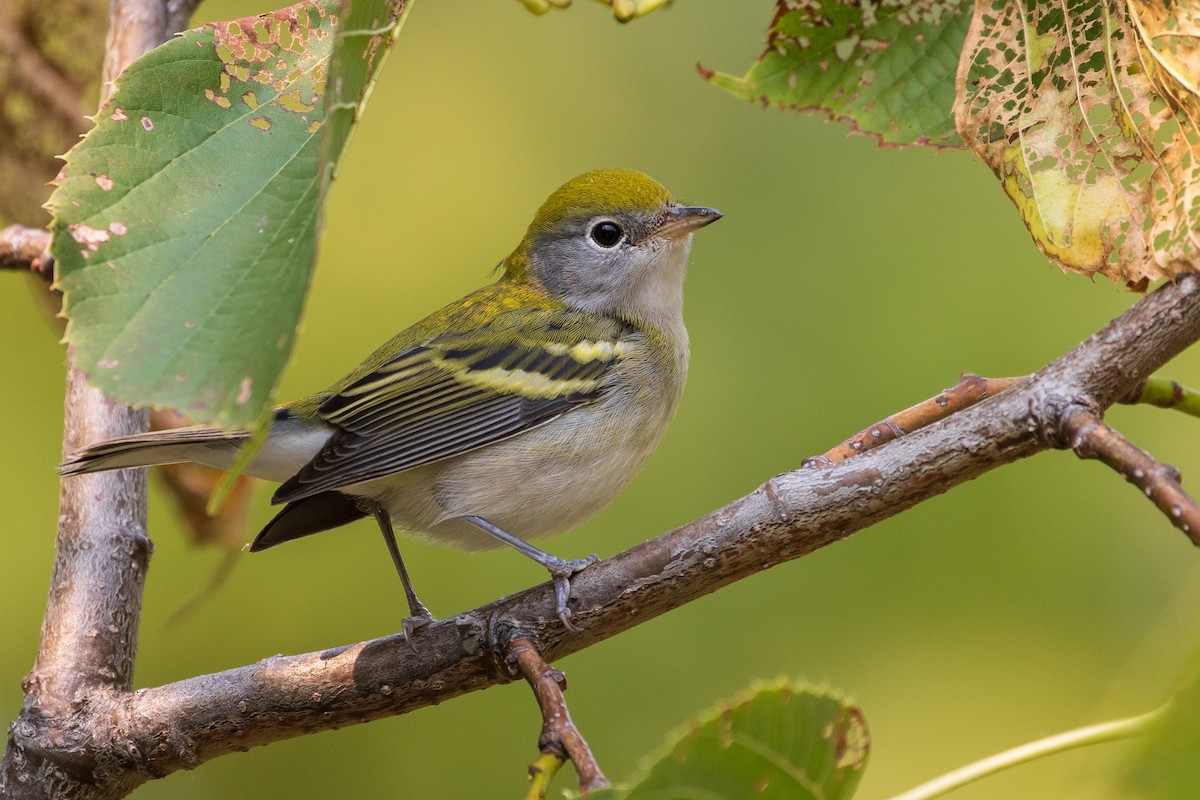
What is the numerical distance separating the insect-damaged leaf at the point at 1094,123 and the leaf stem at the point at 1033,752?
665 millimetres

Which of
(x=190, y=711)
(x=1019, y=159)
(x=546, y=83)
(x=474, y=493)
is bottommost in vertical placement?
(x=190, y=711)

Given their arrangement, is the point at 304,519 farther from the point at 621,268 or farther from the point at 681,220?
the point at 681,220

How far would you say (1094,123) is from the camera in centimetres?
188

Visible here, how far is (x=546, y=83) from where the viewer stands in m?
5.34

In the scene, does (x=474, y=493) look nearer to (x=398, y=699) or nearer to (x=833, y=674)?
(x=398, y=699)

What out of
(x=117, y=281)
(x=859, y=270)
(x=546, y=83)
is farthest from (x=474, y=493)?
(x=546, y=83)

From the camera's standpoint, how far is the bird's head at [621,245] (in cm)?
363

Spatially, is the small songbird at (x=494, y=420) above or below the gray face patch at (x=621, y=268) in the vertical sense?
below

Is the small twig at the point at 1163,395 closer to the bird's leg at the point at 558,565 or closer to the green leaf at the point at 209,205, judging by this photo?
the bird's leg at the point at 558,565

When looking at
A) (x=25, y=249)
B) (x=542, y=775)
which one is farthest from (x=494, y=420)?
(x=542, y=775)

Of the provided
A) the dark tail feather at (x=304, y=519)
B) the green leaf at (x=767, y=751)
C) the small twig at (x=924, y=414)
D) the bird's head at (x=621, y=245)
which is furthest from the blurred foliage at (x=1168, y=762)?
the bird's head at (x=621, y=245)

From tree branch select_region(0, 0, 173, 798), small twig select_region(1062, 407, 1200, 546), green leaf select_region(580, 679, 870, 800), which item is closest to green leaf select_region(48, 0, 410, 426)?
tree branch select_region(0, 0, 173, 798)

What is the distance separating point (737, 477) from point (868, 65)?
211 centimetres

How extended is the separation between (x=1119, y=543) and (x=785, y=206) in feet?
5.82
